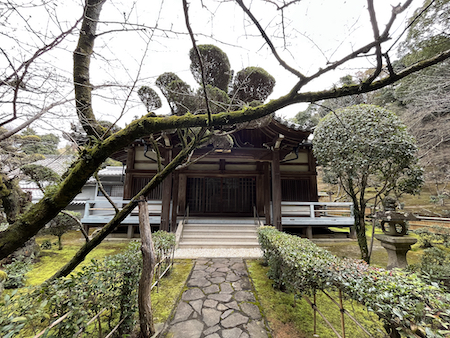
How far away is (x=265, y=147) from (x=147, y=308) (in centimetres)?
682

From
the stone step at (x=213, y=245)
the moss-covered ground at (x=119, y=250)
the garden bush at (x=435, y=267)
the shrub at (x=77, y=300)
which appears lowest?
the moss-covered ground at (x=119, y=250)

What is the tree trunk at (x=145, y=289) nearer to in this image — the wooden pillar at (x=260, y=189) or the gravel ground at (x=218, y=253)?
the gravel ground at (x=218, y=253)

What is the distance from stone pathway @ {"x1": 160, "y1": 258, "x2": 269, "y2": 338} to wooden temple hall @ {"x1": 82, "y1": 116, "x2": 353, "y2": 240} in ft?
9.64

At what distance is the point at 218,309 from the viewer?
3121 mm

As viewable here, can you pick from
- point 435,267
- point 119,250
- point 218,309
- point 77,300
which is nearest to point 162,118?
point 77,300

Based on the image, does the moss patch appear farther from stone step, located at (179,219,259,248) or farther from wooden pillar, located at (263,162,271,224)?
wooden pillar, located at (263,162,271,224)

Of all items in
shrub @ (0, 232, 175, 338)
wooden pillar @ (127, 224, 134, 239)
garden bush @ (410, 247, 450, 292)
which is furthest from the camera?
wooden pillar @ (127, 224, 134, 239)

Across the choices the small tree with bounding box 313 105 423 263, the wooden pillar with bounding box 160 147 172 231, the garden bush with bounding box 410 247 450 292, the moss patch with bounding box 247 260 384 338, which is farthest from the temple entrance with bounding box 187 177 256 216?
the garden bush with bounding box 410 247 450 292

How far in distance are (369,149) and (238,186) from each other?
6825 mm

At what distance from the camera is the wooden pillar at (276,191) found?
739 centimetres

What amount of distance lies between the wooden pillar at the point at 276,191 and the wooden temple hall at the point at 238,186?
1.5 inches

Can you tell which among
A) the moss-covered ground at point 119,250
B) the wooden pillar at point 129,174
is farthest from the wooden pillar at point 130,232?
the wooden pillar at point 129,174

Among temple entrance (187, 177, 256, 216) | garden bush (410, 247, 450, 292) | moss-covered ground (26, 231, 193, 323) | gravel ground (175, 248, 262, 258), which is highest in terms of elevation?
temple entrance (187, 177, 256, 216)

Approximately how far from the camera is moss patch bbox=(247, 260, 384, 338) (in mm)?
2576
